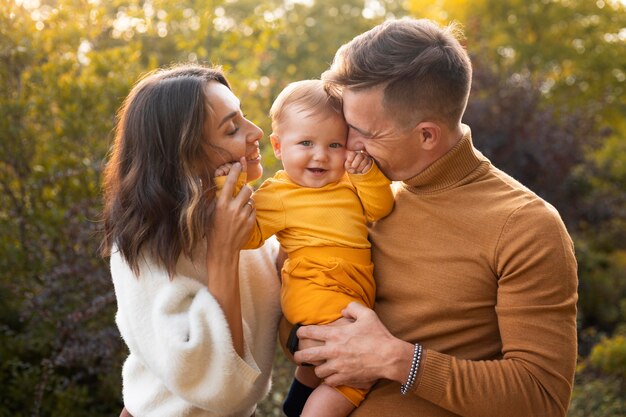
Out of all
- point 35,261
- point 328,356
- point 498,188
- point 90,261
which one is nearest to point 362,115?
point 498,188

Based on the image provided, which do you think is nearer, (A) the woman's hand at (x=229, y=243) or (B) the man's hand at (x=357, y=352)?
(B) the man's hand at (x=357, y=352)

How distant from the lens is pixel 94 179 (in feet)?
17.0

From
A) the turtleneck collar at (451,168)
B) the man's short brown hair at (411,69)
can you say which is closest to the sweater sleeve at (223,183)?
the man's short brown hair at (411,69)

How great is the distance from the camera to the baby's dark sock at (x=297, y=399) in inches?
113

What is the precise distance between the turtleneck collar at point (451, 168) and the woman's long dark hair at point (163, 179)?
0.81 meters

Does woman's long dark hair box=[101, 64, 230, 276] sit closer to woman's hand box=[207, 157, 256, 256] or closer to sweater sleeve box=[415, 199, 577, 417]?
woman's hand box=[207, 157, 256, 256]

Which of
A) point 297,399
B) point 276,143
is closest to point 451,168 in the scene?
point 276,143

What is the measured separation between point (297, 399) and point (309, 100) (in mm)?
1169

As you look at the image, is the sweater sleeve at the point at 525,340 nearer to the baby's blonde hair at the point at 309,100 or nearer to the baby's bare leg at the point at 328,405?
the baby's bare leg at the point at 328,405

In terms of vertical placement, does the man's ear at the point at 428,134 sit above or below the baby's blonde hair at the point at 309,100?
below

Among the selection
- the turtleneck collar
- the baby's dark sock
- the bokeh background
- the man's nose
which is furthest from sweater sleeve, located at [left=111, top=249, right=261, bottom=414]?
the bokeh background

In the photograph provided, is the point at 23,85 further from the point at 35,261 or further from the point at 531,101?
the point at 531,101

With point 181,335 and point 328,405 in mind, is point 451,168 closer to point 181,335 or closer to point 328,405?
point 328,405

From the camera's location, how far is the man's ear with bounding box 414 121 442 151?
103 inches
